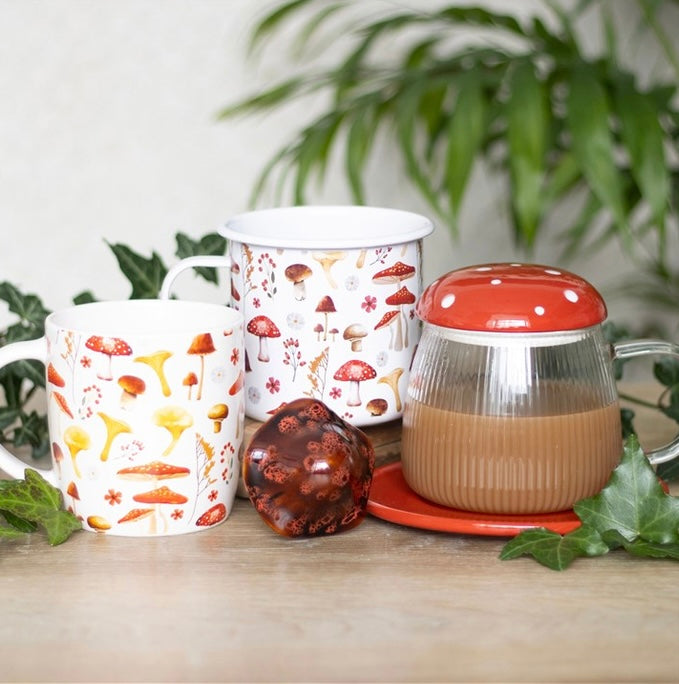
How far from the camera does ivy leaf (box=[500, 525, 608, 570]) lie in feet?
1.83

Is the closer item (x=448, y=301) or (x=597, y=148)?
(x=448, y=301)

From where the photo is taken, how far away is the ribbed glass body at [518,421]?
1.93 ft

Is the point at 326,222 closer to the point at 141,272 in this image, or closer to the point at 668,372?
the point at 141,272

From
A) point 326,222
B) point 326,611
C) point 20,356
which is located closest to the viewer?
point 326,611

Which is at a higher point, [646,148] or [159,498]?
[646,148]

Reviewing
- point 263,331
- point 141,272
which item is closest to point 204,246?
point 141,272

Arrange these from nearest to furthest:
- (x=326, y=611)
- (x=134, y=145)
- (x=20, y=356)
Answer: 1. (x=326, y=611)
2. (x=20, y=356)
3. (x=134, y=145)

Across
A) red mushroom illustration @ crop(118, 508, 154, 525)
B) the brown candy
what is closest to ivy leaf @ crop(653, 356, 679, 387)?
the brown candy

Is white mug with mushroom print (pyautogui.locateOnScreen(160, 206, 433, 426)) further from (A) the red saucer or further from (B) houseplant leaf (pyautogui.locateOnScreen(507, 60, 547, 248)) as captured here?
(B) houseplant leaf (pyautogui.locateOnScreen(507, 60, 547, 248))

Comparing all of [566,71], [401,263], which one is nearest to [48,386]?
[401,263]

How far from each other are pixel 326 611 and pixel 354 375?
0.60ft

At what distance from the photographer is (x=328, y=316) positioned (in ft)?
2.12

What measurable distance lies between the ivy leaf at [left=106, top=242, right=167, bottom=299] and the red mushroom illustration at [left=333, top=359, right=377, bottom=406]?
Result: 184 millimetres

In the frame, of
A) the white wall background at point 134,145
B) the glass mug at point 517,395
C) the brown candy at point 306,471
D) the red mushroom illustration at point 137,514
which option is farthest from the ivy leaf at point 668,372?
the white wall background at point 134,145
